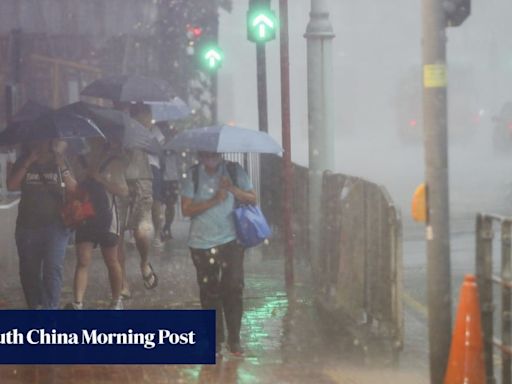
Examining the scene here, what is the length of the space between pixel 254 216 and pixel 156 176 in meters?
4.50

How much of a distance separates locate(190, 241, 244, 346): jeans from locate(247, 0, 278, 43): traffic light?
419 cm

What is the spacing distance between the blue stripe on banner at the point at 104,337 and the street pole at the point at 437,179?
85.5 inches

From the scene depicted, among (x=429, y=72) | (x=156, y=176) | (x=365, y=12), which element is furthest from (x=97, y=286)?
(x=365, y=12)

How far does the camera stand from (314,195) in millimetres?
12820

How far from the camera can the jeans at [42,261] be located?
32.9 ft

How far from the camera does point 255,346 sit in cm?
1005

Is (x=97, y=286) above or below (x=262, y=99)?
below

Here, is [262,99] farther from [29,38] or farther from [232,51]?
[232,51]

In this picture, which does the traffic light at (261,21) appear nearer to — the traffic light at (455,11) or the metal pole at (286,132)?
the metal pole at (286,132)

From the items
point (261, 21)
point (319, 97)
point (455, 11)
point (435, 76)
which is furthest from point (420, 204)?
point (261, 21)

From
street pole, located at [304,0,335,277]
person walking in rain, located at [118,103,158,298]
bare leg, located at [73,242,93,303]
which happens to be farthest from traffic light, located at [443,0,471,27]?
street pole, located at [304,0,335,277]

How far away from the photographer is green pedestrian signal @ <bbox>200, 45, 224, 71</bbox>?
23.1 metres

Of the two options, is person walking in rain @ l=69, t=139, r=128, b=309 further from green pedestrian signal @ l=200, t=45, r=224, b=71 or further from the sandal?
green pedestrian signal @ l=200, t=45, r=224, b=71

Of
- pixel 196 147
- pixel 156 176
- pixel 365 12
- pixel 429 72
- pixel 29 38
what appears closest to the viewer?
pixel 429 72
